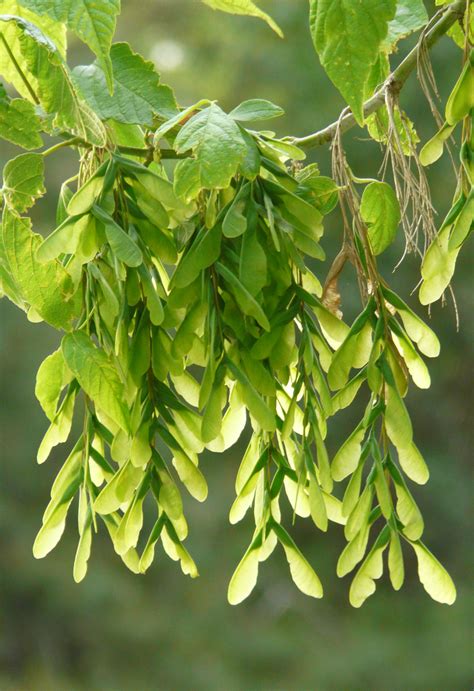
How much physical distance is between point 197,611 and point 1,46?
3.65 metres

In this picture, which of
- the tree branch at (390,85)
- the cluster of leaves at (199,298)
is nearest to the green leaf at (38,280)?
the cluster of leaves at (199,298)

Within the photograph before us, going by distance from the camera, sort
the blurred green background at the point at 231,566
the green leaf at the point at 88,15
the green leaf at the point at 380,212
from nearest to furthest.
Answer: the green leaf at the point at 88,15 < the green leaf at the point at 380,212 < the blurred green background at the point at 231,566

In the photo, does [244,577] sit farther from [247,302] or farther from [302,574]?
[247,302]

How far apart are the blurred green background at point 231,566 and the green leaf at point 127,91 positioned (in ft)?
10.2

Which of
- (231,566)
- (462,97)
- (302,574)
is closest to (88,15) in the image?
(462,97)

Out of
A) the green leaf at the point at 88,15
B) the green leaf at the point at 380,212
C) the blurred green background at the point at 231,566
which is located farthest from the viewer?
the blurred green background at the point at 231,566

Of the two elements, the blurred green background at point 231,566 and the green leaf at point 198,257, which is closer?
the green leaf at point 198,257

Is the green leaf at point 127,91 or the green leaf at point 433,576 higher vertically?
the green leaf at point 127,91

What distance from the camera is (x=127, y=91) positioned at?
391 mm

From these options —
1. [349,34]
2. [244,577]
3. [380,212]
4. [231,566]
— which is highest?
[349,34]

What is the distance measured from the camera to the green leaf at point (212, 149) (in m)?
0.35

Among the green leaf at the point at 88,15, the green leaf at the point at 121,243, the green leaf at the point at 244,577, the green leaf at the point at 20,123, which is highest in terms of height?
the green leaf at the point at 88,15

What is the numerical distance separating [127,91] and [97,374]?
12 cm

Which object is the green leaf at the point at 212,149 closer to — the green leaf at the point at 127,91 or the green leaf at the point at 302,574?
the green leaf at the point at 127,91
